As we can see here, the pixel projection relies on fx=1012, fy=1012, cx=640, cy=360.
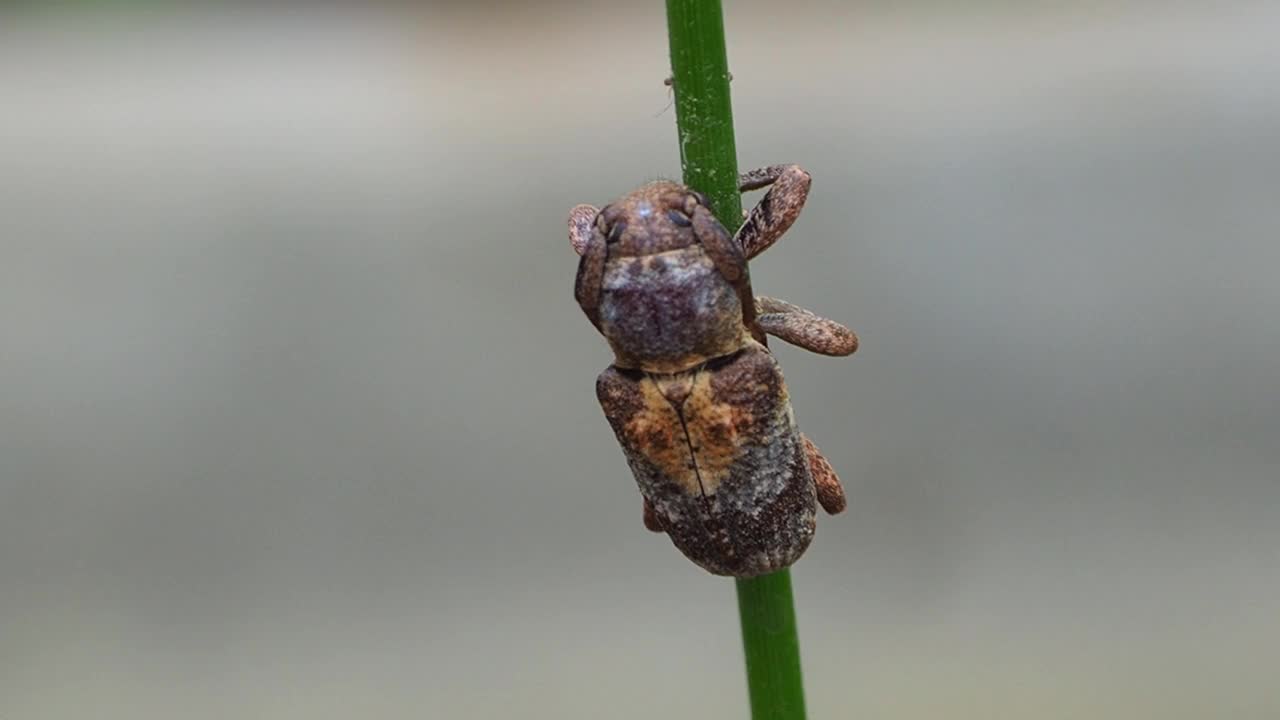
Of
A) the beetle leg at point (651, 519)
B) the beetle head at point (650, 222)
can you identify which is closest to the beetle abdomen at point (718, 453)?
the beetle leg at point (651, 519)

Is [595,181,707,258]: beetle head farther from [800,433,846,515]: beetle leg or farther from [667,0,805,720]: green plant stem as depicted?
[800,433,846,515]: beetle leg

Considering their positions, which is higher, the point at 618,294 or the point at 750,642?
the point at 618,294

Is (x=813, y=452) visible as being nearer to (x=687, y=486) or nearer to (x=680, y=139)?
(x=687, y=486)

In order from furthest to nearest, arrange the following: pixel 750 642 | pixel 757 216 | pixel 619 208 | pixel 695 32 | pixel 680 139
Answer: pixel 757 216 → pixel 619 208 → pixel 750 642 → pixel 680 139 → pixel 695 32

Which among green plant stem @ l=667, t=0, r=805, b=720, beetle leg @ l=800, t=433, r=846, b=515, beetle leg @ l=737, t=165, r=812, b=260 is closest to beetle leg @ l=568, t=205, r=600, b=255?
beetle leg @ l=737, t=165, r=812, b=260

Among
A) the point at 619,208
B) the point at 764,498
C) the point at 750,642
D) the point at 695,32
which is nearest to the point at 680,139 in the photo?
the point at 695,32

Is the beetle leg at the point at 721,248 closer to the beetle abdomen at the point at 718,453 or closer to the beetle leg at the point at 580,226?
the beetle abdomen at the point at 718,453

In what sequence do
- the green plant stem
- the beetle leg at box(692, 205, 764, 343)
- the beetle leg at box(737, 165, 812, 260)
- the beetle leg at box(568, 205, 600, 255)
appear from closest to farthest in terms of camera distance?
the green plant stem
the beetle leg at box(692, 205, 764, 343)
the beetle leg at box(737, 165, 812, 260)
the beetle leg at box(568, 205, 600, 255)
